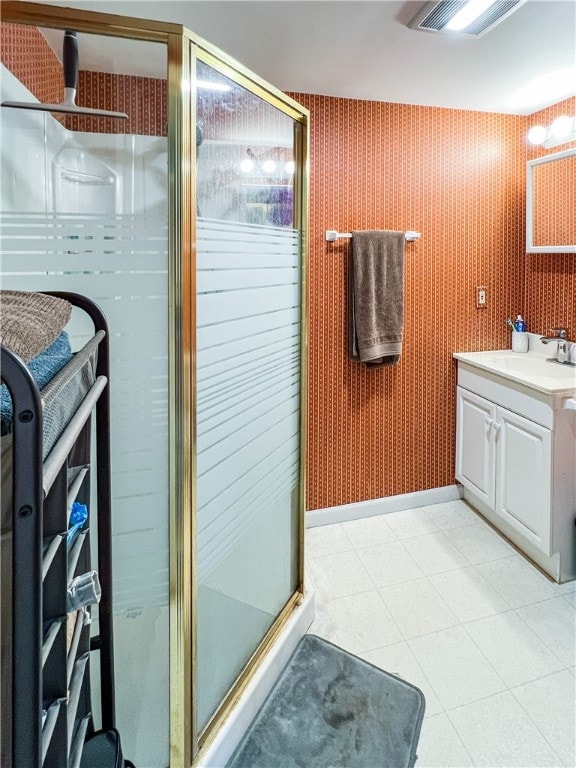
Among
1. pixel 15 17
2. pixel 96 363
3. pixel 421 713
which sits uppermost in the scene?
pixel 15 17

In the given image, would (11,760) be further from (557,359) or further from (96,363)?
(557,359)

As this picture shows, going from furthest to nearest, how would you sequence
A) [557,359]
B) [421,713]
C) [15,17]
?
1. [557,359]
2. [421,713]
3. [15,17]

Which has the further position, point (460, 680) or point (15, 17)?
point (460, 680)

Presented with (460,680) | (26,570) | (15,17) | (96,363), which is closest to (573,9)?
(15,17)

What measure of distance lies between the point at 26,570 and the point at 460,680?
1.66m

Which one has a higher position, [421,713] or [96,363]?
[96,363]

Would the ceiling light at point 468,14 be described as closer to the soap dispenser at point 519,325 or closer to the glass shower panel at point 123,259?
the glass shower panel at point 123,259

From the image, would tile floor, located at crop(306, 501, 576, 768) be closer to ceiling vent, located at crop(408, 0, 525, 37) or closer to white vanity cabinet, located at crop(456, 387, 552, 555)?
white vanity cabinet, located at crop(456, 387, 552, 555)

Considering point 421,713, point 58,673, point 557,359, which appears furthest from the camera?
point 557,359

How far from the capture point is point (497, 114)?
2678 mm

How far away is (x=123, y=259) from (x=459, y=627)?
186cm

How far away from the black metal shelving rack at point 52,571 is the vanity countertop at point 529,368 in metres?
1.87

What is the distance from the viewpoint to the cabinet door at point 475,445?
8.29 feet

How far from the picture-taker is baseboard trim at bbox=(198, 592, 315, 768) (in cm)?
→ 133
